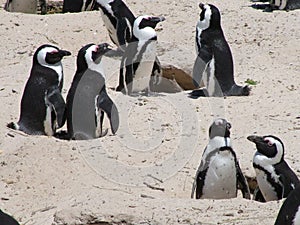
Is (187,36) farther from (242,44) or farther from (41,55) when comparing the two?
(41,55)

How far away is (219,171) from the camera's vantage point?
219 inches

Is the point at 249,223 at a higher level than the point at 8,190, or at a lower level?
higher

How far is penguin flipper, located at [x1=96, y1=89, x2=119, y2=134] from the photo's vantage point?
6.27 meters

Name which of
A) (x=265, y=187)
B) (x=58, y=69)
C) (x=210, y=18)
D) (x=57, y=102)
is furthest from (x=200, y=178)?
(x=210, y=18)

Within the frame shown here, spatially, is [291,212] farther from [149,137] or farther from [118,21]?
[118,21]

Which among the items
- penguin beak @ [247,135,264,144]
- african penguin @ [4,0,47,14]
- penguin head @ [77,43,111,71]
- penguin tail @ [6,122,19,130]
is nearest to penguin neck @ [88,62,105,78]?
penguin head @ [77,43,111,71]

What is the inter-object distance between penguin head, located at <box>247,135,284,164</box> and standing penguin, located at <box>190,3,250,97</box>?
1.56 meters

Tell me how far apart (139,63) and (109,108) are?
1.19 meters

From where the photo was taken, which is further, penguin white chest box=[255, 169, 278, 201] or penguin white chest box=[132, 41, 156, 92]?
penguin white chest box=[132, 41, 156, 92]

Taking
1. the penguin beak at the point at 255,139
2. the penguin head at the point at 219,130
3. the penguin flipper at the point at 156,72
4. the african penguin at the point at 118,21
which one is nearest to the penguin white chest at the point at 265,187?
the penguin beak at the point at 255,139

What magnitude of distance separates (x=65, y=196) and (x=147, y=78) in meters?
2.54

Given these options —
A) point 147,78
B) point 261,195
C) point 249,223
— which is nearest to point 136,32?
point 147,78

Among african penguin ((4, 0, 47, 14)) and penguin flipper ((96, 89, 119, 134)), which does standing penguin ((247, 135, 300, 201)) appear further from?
african penguin ((4, 0, 47, 14))

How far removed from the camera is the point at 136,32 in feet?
25.2
